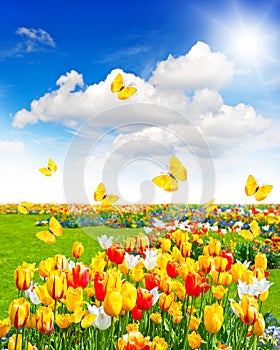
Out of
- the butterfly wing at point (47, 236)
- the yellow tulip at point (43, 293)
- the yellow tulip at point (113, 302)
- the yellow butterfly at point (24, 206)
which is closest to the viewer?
the yellow tulip at point (113, 302)

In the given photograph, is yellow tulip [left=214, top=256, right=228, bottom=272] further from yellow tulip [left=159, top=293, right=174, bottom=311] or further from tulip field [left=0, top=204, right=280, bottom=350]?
yellow tulip [left=159, top=293, right=174, bottom=311]

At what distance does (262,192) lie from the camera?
5652mm

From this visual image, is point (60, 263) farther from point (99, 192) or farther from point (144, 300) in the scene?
point (99, 192)

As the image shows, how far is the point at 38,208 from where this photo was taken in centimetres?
1875

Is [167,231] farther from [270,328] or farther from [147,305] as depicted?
[147,305]

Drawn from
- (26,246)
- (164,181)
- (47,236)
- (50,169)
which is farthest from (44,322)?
(26,246)

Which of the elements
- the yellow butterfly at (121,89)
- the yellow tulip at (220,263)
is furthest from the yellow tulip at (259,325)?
the yellow butterfly at (121,89)

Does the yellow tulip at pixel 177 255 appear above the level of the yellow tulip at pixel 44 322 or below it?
above

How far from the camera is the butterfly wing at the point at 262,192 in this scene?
557 centimetres

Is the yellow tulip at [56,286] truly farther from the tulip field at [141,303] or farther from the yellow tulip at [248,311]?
the yellow tulip at [248,311]

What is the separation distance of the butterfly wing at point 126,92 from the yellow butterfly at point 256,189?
79.1 inches

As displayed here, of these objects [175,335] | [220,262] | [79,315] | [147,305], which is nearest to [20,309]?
[79,315]

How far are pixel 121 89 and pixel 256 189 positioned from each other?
2254mm

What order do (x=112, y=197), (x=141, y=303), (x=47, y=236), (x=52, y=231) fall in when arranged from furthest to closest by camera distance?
(x=112, y=197), (x=47, y=236), (x=52, y=231), (x=141, y=303)
